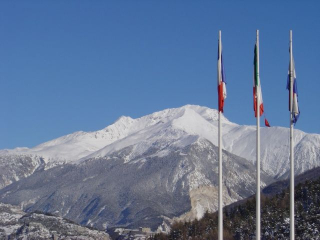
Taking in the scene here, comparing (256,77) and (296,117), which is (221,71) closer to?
(256,77)

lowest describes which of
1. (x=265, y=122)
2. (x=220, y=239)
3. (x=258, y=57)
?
(x=220, y=239)

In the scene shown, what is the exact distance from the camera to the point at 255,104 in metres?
93.0

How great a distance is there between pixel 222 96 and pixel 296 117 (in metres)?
9.03

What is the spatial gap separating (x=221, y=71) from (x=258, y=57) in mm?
4121

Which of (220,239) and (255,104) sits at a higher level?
(255,104)

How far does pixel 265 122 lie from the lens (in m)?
96.4

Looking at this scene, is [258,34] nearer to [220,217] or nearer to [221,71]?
[221,71]

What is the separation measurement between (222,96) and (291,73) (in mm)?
8524

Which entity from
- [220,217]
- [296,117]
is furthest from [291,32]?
[220,217]

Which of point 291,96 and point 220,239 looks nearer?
point 220,239

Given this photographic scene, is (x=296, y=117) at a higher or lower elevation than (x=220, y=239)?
higher

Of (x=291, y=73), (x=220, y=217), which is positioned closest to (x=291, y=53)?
(x=291, y=73)

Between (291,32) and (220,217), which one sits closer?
(220,217)

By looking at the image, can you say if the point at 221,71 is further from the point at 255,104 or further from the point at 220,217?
the point at 220,217
